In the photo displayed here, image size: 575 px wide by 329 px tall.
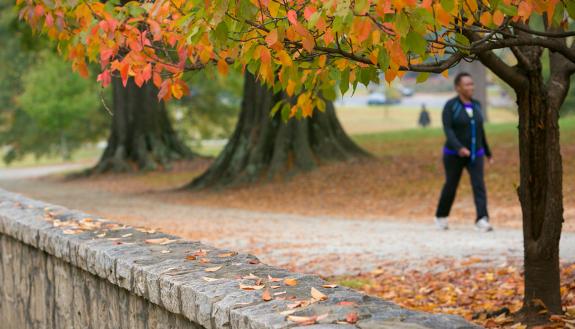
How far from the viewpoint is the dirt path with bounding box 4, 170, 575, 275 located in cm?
1041

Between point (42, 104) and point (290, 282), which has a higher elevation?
point (42, 104)

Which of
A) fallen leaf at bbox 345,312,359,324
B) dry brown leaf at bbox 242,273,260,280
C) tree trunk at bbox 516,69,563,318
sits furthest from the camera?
tree trunk at bbox 516,69,563,318

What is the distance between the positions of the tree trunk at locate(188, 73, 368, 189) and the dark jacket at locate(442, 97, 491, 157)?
388 inches

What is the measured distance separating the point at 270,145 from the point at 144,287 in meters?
17.9

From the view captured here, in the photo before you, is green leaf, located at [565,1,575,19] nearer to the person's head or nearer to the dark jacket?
the person's head

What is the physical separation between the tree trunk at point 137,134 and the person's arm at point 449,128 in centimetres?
1984

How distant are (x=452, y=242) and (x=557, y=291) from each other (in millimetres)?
4935

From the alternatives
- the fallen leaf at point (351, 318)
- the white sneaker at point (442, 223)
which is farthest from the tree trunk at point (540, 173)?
the white sneaker at point (442, 223)

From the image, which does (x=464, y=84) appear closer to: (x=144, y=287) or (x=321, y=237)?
(x=321, y=237)

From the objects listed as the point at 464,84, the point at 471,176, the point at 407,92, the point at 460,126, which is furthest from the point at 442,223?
the point at 407,92

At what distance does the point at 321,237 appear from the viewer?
13.3m

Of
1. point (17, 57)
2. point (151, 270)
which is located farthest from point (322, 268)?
point (17, 57)

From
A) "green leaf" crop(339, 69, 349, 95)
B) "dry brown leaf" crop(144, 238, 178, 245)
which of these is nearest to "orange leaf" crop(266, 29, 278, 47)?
"green leaf" crop(339, 69, 349, 95)

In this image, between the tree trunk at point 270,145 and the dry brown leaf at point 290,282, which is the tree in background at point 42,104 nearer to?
the tree trunk at point 270,145
